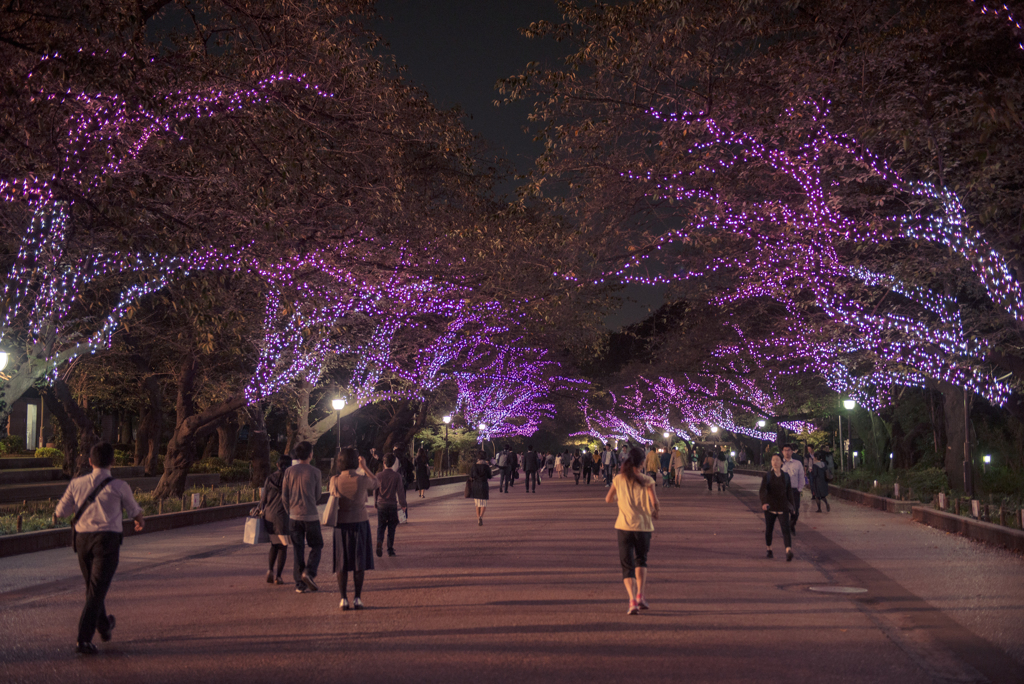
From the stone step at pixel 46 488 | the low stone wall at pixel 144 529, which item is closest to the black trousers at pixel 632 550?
the low stone wall at pixel 144 529

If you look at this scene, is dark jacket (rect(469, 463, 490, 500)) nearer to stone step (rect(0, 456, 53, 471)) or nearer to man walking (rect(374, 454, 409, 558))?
man walking (rect(374, 454, 409, 558))

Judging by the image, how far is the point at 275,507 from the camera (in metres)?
12.0

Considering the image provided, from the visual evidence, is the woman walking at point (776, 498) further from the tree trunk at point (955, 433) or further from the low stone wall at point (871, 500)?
the tree trunk at point (955, 433)

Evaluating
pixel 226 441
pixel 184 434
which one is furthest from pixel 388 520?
pixel 226 441

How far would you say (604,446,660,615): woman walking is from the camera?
32.5 ft

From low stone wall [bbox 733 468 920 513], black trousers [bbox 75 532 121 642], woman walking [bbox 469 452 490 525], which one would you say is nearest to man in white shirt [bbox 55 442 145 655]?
black trousers [bbox 75 532 121 642]

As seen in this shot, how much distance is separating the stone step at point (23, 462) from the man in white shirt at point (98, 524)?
1608 inches

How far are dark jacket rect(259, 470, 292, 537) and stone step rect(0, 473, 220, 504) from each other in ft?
53.8

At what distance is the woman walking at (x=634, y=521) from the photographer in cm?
991

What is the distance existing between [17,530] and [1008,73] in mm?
17011

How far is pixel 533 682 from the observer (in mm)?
6781

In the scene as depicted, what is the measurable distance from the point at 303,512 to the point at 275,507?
0.66m

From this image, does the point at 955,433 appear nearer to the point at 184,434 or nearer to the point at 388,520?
the point at 388,520

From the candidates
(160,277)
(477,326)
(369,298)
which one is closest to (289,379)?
(369,298)
